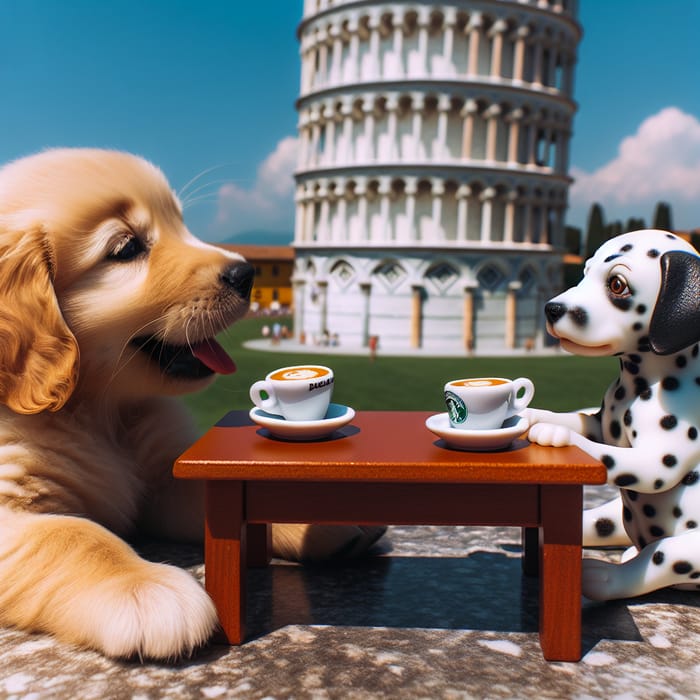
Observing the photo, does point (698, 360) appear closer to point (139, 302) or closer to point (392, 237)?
point (139, 302)

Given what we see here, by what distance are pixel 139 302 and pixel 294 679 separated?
1.22 metres

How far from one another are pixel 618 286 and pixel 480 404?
2.14 ft

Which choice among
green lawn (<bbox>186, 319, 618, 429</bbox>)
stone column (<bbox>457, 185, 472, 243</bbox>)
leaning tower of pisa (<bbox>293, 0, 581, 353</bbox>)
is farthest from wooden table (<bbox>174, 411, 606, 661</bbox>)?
stone column (<bbox>457, 185, 472, 243</bbox>)

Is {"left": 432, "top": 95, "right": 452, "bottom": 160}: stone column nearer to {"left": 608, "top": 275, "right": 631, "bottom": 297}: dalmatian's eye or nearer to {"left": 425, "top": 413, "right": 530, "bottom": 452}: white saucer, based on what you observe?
{"left": 608, "top": 275, "right": 631, "bottom": 297}: dalmatian's eye

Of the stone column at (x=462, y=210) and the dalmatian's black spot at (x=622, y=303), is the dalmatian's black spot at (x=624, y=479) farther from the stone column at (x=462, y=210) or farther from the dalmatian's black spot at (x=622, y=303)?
the stone column at (x=462, y=210)

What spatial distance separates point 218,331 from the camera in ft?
8.69

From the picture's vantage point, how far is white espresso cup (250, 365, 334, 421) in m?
2.30

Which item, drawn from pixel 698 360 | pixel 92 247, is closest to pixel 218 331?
pixel 92 247

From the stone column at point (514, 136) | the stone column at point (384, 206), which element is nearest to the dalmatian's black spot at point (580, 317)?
the stone column at point (384, 206)

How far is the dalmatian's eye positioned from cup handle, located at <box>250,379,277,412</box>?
43.4 inches

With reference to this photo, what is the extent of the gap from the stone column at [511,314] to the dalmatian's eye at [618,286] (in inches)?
1292

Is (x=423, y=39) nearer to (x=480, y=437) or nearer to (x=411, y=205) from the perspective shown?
(x=411, y=205)

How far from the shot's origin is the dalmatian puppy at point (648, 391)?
234 cm

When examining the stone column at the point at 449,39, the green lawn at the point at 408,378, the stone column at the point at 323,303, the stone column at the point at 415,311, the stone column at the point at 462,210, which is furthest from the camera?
the stone column at the point at 323,303
